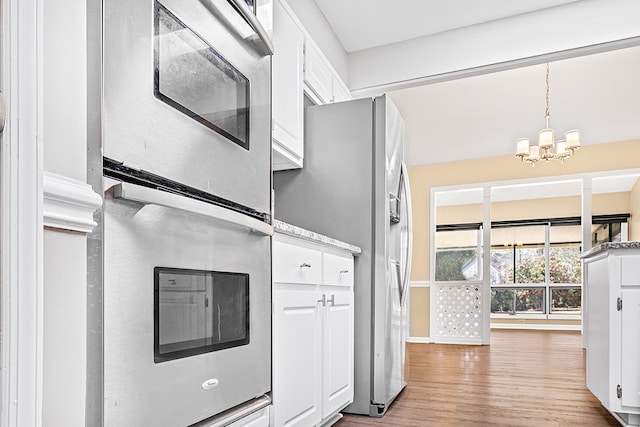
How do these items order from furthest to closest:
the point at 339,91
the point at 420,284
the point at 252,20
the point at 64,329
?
the point at 420,284
the point at 339,91
the point at 252,20
the point at 64,329

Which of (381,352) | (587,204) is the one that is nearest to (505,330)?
(587,204)

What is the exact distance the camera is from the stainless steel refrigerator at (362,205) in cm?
262

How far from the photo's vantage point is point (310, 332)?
6.45 ft

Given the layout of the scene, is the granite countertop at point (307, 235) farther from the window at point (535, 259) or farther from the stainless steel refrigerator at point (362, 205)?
the window at point (535, 259)

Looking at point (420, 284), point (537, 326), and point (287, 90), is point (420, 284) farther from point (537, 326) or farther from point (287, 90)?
point (287, 90)

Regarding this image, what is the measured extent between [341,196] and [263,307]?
4.49 feet

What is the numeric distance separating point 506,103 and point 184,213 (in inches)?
228

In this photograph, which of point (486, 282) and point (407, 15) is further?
point (486, 282)

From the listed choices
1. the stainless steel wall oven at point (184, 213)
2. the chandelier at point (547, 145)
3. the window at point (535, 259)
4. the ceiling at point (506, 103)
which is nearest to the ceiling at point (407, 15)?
the ceiling at point (506, 103)

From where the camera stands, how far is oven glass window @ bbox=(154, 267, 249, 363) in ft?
3.26

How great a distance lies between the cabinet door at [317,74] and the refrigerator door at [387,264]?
440 millimetres

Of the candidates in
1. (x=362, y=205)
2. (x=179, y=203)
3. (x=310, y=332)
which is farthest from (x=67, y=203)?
(x=362, y=205)

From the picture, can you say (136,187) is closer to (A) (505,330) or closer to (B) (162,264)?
(B) (162,264)

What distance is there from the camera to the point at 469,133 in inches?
264
